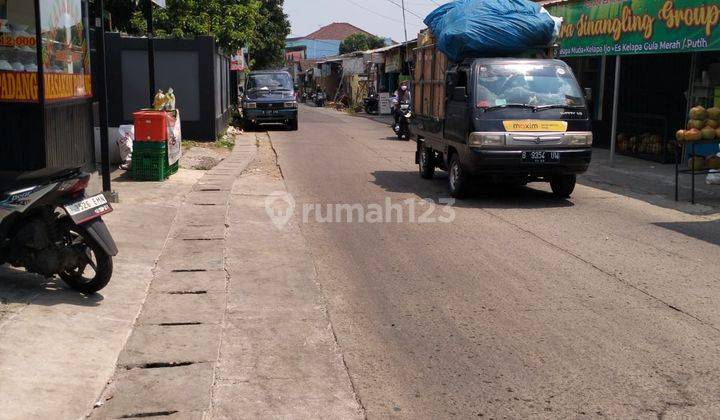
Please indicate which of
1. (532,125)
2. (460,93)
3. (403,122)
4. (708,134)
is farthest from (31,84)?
(403,122)

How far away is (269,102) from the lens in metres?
26.6

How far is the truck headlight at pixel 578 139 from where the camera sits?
10852mm

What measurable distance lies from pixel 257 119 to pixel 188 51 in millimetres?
7191

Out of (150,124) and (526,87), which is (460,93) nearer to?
(526,87)

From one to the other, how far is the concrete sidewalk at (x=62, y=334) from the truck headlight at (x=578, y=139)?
5972 mm

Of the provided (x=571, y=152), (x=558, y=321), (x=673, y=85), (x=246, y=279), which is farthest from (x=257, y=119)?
(x=558, y=321)

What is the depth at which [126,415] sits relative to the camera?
165 inches

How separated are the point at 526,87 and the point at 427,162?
3.12 m

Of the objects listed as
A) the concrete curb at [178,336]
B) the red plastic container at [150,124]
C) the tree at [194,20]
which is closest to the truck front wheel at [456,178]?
the concrete curb at [178,336]

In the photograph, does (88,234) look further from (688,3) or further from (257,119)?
(257,119)

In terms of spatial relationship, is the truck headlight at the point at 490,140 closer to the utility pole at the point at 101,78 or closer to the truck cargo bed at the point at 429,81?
the truck cargo bed at the point at 429,81

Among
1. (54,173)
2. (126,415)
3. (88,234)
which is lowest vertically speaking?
(126,415)

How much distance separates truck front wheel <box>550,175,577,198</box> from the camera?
11.6 metres

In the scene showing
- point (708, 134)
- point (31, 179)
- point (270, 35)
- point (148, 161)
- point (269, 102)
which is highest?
point (270, 35)
